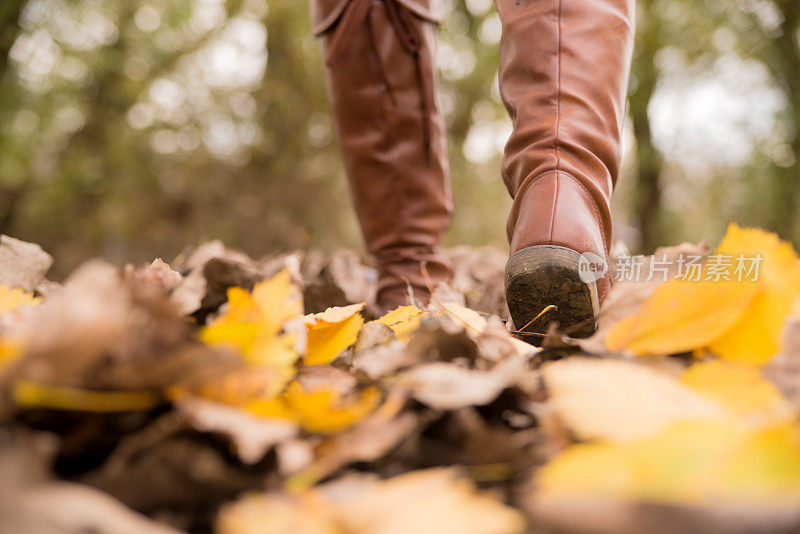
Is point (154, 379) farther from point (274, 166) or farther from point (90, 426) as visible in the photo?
point (274, 166)

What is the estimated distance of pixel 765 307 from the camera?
42cm

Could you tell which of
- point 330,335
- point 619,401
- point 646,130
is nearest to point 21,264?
point 330,335

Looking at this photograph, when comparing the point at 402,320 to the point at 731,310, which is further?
the point at 402,320

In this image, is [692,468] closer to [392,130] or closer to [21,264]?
[21,264]

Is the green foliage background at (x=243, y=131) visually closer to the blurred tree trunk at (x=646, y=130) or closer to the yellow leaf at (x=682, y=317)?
the blurred tree trunk at (x=646, y=130)

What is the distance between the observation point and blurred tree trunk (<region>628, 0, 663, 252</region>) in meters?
4.74

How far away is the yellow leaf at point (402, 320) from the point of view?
63cm

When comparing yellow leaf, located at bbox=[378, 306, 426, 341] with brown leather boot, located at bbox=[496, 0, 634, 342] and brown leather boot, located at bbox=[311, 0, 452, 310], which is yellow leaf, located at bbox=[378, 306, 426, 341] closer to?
brown leather boot, located at bbox=[496, 0, 634, 342]

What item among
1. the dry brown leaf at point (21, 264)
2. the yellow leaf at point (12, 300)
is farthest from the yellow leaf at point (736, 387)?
the dry brown leaf at point (21, 264)

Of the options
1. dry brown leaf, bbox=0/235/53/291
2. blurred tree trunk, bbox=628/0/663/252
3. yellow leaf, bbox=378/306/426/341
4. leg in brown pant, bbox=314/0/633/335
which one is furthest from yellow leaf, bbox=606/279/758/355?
blurred tree trunk, bbox=628/0/663/252

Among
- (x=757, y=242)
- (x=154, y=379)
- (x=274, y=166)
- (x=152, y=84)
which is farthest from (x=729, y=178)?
(x=154, y=379)

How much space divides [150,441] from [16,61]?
4.14 m

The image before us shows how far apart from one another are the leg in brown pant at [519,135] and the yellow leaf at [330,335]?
215 millimetres

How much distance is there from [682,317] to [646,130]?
549 centimetres
